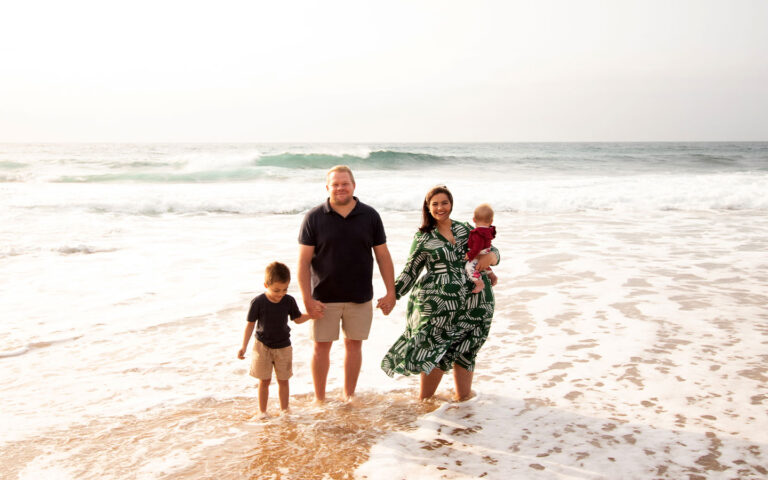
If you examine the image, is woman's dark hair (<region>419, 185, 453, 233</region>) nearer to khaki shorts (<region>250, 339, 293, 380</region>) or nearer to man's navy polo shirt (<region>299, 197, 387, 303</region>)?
man's navy polo shirt (<region>299, 197, 387, 303</region>)

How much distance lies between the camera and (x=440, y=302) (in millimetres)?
4145

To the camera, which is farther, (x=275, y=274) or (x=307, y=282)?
(x=307, y=282)

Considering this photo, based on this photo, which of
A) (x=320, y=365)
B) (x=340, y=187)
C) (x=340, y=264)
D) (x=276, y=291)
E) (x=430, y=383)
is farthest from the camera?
(x=430, y=383)

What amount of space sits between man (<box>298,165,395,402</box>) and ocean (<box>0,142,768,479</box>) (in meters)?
0.62

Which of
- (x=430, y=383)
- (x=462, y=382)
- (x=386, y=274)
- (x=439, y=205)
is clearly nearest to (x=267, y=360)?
(x=386, y=274)

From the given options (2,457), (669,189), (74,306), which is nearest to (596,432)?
(2,457)

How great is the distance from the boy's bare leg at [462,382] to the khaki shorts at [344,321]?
2.48 feet

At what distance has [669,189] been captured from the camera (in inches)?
784

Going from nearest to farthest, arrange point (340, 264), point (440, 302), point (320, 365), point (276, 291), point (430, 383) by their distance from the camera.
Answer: point (276, 291)
point (340, 264)
point (440, 302)
point (320, 365)
point (430, 383)

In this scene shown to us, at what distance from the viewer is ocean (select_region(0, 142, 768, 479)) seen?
3.52m

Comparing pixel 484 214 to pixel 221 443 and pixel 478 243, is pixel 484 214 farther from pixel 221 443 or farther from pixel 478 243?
pixel 221 443

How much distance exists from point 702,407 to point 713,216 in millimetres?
12310

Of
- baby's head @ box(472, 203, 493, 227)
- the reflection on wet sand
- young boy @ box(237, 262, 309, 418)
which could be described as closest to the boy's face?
young boy @ box(237, 262, 309, 418)

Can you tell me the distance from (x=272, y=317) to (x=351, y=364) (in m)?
0.77
